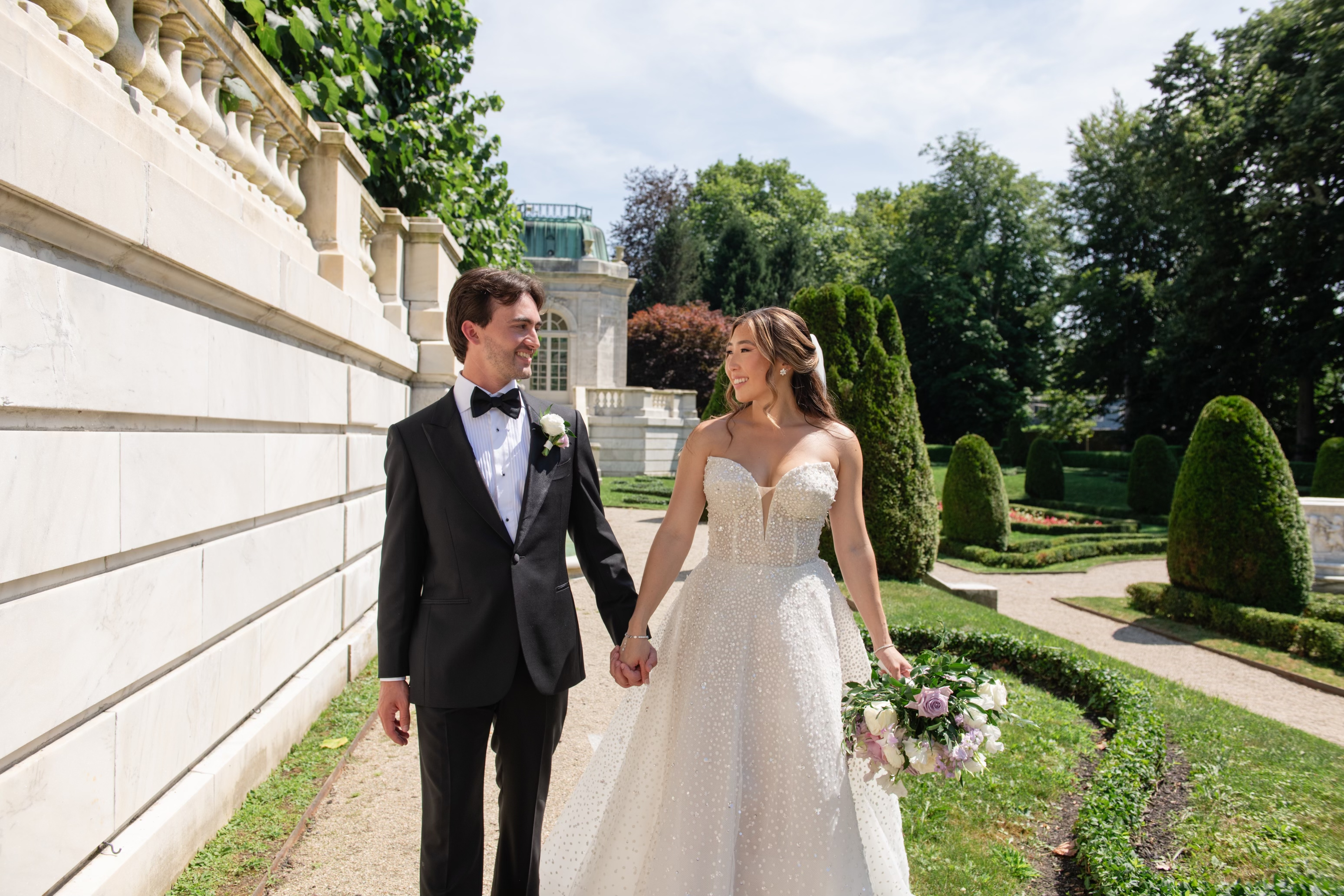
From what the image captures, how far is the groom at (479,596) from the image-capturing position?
2.74m

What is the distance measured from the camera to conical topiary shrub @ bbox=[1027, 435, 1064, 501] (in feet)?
79.3

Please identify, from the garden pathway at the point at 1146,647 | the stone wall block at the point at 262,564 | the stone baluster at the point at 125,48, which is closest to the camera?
the stone baluster at the point at 125,48

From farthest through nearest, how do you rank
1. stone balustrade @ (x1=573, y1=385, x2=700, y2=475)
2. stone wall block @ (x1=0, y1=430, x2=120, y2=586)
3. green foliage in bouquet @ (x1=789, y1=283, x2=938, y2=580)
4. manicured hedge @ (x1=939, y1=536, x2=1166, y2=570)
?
stone balustrade @ (x1=573, y1=385, x2=700, y2=475)
manicured hedge @ (x1=939, y1=536, x2=1166, y2=570)
green foliage in bouquet @ (x1=789, y1=283, x2=938, y2=580)
stone wall block @ (x1=0, y1=430, x2=120, y2=586)

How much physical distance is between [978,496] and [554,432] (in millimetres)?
14037

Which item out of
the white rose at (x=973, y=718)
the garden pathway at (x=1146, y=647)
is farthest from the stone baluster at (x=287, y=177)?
the garden pathway at (x=1146, y=647)

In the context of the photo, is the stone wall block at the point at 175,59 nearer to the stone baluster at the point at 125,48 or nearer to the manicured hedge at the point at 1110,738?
the stone baluster at the point at 125,48

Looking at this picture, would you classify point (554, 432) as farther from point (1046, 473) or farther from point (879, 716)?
point (1046, 473)

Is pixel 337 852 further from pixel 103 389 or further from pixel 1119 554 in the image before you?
pixel 1119 554

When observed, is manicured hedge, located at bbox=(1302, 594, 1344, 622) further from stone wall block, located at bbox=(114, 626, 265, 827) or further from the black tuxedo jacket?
stone wall block, located at bbox=(114, 626, 265, 827)

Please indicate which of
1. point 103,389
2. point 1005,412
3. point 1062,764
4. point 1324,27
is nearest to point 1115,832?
point 1062,764

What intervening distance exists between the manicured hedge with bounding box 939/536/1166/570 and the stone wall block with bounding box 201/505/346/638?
12120 mm

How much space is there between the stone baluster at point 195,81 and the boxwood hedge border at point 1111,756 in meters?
4.83

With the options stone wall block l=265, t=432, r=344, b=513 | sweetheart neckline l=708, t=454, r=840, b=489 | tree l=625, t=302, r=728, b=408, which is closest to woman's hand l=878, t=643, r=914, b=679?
sweetheart neckline l=708, t=454, r=840, b=489

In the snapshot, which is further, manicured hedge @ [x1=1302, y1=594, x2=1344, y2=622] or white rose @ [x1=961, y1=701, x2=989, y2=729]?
manicured hedge @ [x1=1302, y1=594, x2=1344, y2=622]
